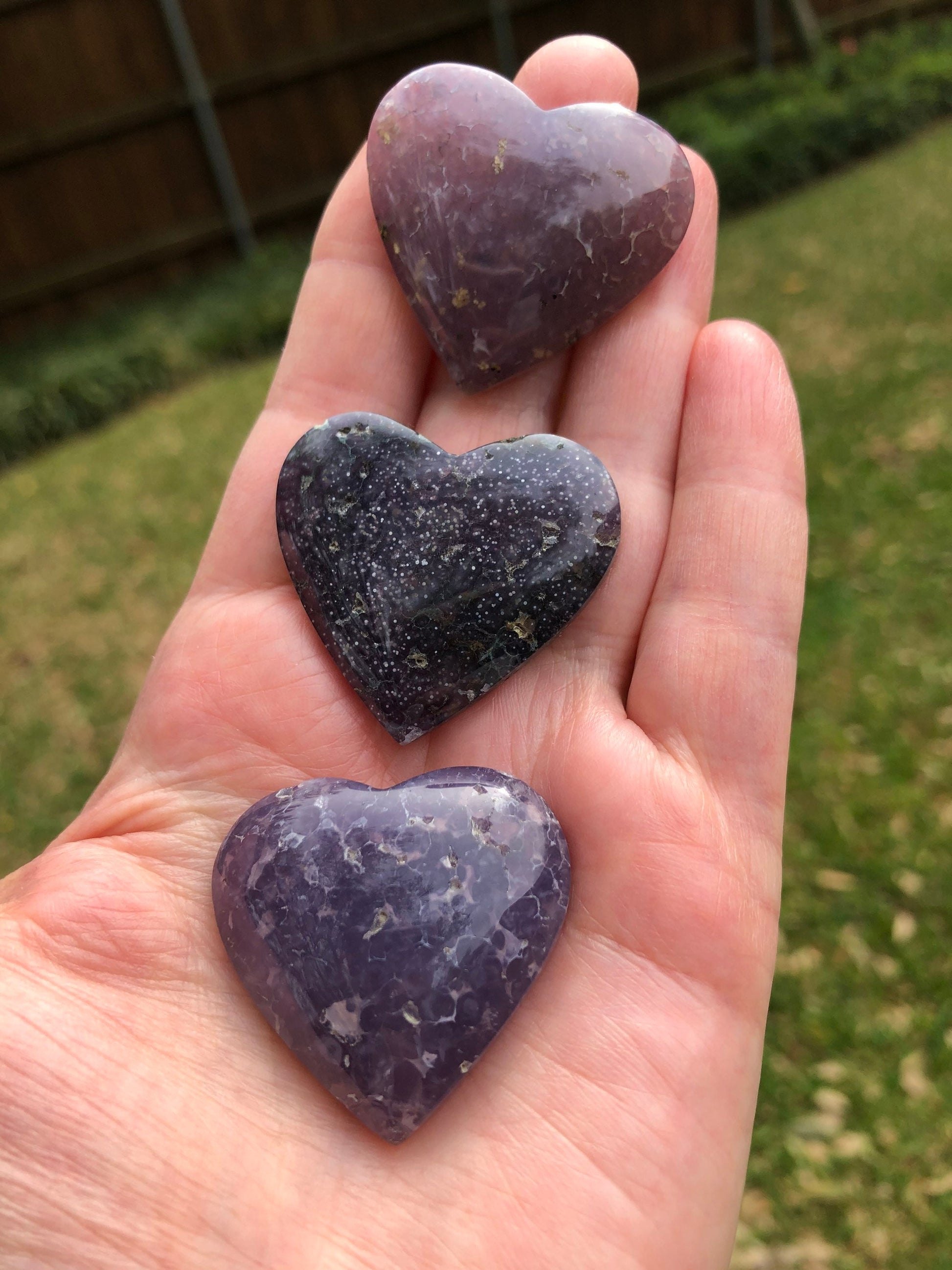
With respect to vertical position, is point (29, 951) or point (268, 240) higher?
point (29, 951)

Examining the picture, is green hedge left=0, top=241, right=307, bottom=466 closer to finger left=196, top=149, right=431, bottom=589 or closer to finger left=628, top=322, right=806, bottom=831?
finger left=196, top=149, right=431, bottom=589

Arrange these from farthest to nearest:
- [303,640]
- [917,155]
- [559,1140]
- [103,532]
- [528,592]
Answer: [917,155]
[103,532]
[303,640]
[528,592]
[559,1140]

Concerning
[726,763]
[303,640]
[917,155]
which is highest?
[303,640]

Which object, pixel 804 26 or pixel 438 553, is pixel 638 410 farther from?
pixel 804 26

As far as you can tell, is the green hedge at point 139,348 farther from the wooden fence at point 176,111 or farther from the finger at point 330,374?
the finger at point 330,374

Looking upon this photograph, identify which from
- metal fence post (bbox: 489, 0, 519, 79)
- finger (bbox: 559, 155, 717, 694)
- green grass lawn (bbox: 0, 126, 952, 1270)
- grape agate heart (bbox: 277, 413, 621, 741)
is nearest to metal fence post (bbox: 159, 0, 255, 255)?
green grass lawn (bbox: 0, 126, 952, 1270)

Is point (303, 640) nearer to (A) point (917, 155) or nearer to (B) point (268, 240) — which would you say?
(B) point (268, 240)

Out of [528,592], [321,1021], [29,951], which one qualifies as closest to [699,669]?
[528,592]
